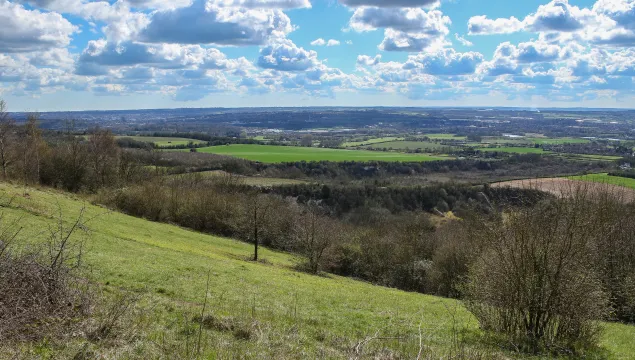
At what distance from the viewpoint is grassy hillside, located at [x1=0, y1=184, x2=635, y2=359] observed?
9.19m

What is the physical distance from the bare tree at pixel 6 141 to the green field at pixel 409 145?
130 meters

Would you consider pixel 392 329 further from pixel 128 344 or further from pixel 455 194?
pixel 455 194

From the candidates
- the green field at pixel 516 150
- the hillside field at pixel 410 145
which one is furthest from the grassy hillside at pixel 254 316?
the hillside field at pixel 410 145

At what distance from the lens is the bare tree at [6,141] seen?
166 ft

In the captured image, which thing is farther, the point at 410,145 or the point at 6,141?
the point at 410,145

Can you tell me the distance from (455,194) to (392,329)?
8369cm

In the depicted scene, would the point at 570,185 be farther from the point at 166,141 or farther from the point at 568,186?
the point at 166,141

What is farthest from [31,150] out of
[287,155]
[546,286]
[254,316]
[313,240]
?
[287,155]

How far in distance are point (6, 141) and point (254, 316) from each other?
54554mm

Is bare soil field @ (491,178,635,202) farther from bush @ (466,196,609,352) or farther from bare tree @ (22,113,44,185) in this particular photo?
bare tree @ (22,113,44,185)

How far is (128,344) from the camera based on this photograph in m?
8.66

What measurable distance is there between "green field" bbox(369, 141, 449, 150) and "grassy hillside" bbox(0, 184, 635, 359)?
144 m

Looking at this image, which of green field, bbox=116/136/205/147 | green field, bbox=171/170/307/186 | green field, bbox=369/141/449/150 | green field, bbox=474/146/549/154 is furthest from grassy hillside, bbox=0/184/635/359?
green field, bbox=369/141/449/150

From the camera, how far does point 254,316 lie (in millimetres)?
12977
